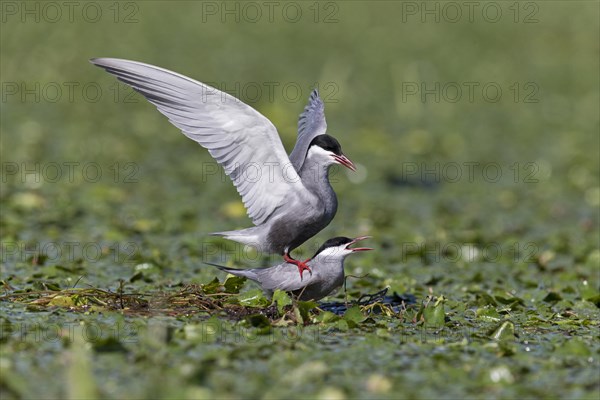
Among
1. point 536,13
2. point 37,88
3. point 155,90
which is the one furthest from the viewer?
point 536,13

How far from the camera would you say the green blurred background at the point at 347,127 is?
9781 mm

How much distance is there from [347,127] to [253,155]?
7.76 metres

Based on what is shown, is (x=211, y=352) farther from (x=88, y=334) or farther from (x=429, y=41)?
(x=429, y=41)

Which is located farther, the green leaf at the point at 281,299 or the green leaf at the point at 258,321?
the green leaf at the point at 281,299

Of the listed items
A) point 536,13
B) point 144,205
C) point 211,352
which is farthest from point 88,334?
point 536,13

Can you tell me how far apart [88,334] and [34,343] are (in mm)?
327

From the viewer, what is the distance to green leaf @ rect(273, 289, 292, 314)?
258 inches

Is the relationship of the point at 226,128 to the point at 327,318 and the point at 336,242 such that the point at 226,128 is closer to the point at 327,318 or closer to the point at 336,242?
the point at 336,242

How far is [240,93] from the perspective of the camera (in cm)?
1506

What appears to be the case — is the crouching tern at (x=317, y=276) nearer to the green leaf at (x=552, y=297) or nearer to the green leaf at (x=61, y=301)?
the green leaf at (x=61, y=301)

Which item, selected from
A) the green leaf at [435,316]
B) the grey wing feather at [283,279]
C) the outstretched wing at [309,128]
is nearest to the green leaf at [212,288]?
the grey wing feather at [283,279]

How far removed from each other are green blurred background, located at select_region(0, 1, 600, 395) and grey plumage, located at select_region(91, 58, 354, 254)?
5.49 feet

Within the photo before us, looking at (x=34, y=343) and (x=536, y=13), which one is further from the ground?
(x=536, y=13)

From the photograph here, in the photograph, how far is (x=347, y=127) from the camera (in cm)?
1418
